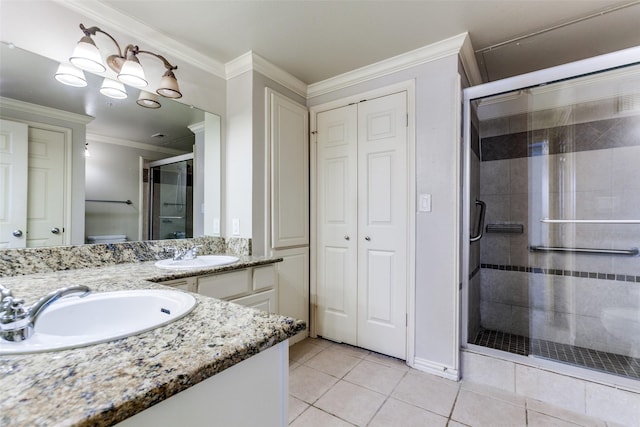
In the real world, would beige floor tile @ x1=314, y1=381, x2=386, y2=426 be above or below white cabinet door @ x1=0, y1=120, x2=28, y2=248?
below

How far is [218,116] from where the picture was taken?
2250mm

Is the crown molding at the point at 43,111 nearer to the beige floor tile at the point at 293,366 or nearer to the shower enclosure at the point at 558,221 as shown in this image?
the beige floor tile at the point at 293,366

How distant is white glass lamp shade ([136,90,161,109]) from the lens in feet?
6.00

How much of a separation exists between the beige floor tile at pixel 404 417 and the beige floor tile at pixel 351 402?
0.14ft

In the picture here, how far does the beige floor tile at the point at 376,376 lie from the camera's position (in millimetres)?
1829

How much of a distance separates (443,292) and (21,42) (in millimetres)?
2717

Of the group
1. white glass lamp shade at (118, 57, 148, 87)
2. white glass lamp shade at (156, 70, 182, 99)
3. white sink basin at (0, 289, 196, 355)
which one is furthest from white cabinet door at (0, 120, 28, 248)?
white sink basin at (0, 289, 196, 355)

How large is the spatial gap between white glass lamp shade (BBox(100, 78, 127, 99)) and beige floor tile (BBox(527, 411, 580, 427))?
9.63ft

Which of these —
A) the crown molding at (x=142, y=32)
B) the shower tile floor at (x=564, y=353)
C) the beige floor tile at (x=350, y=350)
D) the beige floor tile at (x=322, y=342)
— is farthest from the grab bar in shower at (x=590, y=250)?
the crown molding at (x=142, y=32)

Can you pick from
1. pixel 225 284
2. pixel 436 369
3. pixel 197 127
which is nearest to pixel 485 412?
pixel 436 369

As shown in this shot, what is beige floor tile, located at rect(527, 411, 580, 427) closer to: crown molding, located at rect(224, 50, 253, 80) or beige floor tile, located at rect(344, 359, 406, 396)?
beige floor tile, located at rect(344, 359, 406, 396)

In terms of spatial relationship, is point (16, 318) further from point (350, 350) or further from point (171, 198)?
point (350, 350)

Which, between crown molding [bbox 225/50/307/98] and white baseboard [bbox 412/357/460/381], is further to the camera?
crown molding [bbox 225/50/307/98]

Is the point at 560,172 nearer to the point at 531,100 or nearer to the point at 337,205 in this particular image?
the point at 531,100
